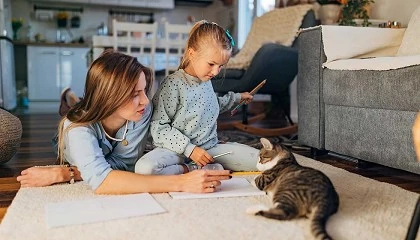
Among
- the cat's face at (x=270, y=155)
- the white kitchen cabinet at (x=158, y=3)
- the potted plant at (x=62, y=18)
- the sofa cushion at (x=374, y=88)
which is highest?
the white kitchen cabinet at (x=158, y=3)

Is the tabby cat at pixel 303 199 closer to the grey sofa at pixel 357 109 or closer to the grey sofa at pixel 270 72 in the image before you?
the grey sofa at pixel 357 109

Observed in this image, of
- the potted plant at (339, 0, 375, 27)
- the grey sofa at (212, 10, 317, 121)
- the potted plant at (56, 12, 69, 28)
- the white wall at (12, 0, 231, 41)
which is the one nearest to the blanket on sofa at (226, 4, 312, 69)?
the grey sofa at (212, 10, 317, 121)

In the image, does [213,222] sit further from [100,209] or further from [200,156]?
[200,156]

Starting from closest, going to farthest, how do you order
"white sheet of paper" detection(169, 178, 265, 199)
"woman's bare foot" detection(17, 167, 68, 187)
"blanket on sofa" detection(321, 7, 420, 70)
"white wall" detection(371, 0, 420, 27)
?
"white sheet of paper" detection(169, 178, 265, 199), "woman's bare foot" detection(17, 167, 68, 187), "blanket on sofa" detection(321, 7, 420, 70), "white wall" detection(371, 0, 420, 27)

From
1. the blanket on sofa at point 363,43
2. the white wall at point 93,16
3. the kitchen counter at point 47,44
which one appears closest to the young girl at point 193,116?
the blanket on sofa at point 363,43

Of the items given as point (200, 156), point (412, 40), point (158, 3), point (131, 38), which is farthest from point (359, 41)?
point (158, 3)

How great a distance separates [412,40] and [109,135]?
1476 millimetres

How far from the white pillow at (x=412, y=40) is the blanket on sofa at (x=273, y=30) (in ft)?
3.30

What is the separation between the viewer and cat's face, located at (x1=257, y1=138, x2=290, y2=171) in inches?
50.8

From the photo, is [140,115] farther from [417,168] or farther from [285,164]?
[417,168]

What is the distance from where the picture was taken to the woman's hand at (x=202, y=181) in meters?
1.22

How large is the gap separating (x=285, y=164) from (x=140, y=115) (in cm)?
48

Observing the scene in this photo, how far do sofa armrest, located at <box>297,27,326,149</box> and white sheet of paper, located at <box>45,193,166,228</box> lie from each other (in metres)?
1.06

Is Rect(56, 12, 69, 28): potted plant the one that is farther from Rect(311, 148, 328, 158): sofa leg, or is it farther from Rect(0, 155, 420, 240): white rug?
Rect(0, 155, 420, 240): white rug
